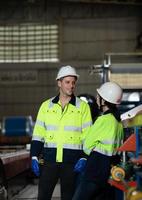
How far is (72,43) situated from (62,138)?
620 inches

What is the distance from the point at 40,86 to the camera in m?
19.9

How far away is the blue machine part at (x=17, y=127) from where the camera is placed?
559 inches

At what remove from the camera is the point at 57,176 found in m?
4.22

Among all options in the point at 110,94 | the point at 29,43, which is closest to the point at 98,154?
the point at 110,94

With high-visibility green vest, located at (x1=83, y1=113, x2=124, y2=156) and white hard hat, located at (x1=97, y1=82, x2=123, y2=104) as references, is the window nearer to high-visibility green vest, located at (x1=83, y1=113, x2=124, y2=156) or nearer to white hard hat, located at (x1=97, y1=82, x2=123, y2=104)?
white hard hat, located at (x1=97, y1=82, x2=123, y2=104)

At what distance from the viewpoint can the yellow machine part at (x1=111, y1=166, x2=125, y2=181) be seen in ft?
12.5

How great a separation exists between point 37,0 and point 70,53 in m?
2.57

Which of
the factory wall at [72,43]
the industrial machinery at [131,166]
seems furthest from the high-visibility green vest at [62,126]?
the factory wall at [72,43]

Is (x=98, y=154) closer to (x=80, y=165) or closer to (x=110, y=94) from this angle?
(x=80, y=165)

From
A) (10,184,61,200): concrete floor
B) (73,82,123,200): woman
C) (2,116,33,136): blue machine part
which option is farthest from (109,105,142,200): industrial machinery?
(2,116,33,136): blue machine part

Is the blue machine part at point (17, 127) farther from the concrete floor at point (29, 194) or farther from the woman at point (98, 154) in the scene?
the woman at point (98, 154)

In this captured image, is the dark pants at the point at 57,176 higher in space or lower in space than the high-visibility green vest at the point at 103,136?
lower

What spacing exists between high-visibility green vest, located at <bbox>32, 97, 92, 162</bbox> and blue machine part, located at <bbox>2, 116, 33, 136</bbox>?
994 centimetres

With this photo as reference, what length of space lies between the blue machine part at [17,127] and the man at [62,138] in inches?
392
